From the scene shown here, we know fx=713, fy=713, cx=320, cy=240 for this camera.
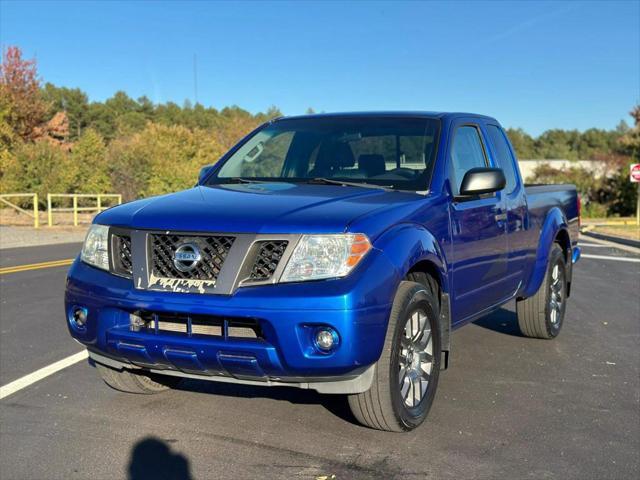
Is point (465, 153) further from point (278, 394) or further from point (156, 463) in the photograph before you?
point (156, 463)

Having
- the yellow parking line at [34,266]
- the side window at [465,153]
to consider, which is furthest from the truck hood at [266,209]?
the yellow parking line at [34,266]

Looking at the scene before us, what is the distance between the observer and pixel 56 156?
1153 inches

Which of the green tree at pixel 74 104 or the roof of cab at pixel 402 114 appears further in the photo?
the green tree at pixel 74 104

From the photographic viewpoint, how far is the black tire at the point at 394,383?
3777 millimetres

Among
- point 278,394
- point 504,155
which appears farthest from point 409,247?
point 504,155

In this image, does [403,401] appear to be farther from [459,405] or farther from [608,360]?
[608,360]

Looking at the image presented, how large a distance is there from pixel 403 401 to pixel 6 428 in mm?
2288

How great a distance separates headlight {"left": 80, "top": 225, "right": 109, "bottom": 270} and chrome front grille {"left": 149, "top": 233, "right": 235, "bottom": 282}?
0.40 metres

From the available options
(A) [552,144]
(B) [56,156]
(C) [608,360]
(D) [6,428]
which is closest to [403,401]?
(D) [6,428]

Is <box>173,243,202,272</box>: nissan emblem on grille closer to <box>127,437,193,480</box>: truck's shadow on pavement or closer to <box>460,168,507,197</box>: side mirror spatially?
<box>127,437,193,480</box>: truck's shadow on pavement

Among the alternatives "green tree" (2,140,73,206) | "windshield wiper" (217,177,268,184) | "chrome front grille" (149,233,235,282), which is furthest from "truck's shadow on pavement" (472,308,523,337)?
"green tree" (2,140,73,206)

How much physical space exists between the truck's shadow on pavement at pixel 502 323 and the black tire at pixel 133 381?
143 inches

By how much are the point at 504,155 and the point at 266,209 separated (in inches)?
120

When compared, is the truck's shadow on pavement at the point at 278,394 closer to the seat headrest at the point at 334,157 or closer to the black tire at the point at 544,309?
the seat headrest at the point at 334,157
